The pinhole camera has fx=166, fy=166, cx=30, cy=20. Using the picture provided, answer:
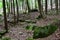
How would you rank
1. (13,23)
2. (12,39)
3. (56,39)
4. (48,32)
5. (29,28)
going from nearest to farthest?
(56,39)
(48,32)
(12,39)
(29,28)
(13,23)

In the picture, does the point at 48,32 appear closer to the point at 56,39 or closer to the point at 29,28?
the point at 56,39

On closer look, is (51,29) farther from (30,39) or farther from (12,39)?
(12,39)

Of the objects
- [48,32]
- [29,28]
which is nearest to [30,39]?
[48,32]

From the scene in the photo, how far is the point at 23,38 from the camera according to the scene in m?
A: 13.5

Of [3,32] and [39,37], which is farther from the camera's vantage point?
[3,32]

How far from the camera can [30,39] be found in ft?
41.2

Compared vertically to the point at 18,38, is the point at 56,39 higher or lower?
higher

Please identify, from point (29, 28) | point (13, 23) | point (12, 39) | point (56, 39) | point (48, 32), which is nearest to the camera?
point (56, 39)

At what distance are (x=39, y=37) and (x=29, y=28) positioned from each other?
5.15m

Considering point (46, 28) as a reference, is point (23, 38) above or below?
below

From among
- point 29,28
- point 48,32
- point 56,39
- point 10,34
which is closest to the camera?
point 56,39

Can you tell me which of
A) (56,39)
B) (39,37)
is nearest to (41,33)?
(39,37)

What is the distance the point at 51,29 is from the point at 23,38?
250 centimetres

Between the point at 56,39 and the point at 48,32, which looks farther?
the point at 48,32
